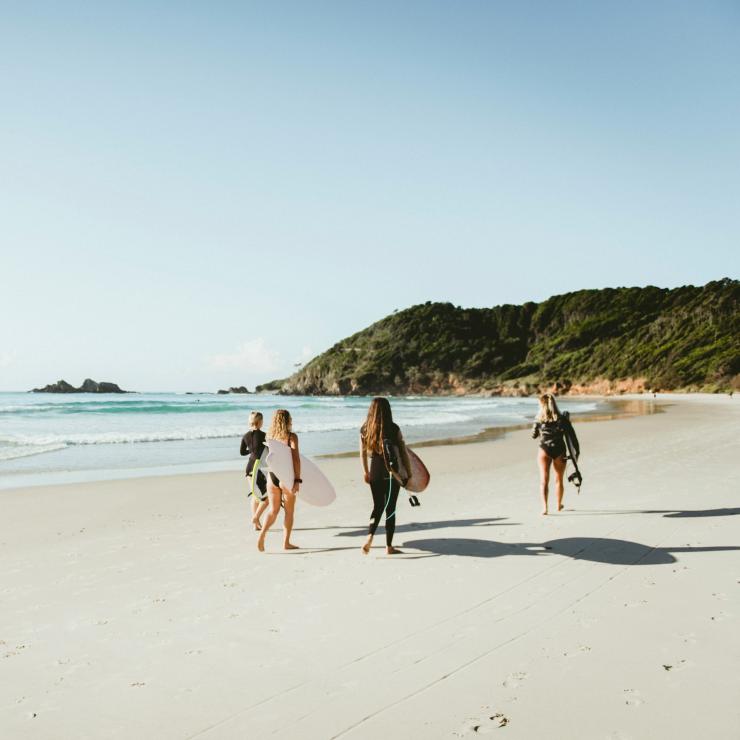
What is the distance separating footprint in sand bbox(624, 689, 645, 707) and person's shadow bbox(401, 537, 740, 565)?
2923mm

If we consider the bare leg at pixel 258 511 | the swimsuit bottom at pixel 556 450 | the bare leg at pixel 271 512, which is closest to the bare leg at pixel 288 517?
the bare leg at pixel 271 512

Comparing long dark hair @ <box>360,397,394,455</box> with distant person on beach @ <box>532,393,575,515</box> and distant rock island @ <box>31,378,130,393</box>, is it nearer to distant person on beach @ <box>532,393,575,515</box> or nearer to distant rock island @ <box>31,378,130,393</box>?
distant person on beach @ <box>532,393,575,515</box>

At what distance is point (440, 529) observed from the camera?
27.3 feet

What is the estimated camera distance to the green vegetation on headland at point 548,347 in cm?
10238

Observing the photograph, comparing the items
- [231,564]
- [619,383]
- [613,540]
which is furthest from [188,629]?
[619,383]

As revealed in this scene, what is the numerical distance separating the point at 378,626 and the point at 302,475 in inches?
140

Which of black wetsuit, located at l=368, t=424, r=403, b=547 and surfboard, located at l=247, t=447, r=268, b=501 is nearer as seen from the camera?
black wetsuit, located at l=368, t=424, r=403, b=547

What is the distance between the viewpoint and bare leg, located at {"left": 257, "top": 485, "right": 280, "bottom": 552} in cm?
722

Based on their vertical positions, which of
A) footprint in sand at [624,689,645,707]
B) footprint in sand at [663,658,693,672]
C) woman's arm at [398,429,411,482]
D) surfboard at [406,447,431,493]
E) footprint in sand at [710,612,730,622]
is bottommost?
footprint in sand at [710,612,730,622]

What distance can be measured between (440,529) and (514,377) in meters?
144

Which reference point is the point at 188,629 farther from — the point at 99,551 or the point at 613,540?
the point at 613,540

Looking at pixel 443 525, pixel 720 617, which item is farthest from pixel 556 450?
pixel 720 617

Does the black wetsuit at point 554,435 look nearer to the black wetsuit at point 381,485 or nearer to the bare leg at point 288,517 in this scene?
the black wetsuit at point 381,485

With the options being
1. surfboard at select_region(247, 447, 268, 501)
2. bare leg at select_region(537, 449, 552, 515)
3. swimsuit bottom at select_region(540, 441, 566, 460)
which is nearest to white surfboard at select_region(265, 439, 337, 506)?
surfboard at select_region(247, 447, 268, 501)
